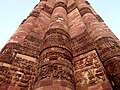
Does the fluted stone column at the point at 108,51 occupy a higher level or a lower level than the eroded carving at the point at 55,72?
higher

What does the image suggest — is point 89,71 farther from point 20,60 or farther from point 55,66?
point 20,60

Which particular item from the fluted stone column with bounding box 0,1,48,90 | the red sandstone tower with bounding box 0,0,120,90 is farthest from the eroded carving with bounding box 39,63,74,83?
the fluted stone column with bounding box 0,1,48,90

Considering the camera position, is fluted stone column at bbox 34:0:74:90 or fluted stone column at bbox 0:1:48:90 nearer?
fluted stone column at bbox 34:0:74:90

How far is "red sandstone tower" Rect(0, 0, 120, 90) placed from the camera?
3973 mm

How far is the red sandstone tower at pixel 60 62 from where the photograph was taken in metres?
3.97

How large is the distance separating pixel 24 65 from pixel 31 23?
355 cm

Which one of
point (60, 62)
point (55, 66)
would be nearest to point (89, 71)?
point (60, 62)

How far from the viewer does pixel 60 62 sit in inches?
168

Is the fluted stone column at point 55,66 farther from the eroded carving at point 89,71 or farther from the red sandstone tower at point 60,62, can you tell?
the eroded carving at point 89,71

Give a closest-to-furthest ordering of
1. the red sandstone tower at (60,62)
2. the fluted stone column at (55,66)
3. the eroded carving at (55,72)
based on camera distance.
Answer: the fluted stone column at (55,66), the eroded carving at (55,72), the red sandstone tower at (60,62)

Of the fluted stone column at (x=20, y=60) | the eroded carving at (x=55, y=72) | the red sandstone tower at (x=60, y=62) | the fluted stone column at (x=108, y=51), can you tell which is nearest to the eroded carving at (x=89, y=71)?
the red sandstone tower at (x=60, y=62)

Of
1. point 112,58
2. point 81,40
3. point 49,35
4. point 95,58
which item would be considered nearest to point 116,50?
point 112,58

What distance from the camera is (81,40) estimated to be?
6.58 metres

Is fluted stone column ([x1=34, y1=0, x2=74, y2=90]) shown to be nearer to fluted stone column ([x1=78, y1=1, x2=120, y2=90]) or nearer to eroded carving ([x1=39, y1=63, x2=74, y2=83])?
eroded carving ([x1=39, y1=63, x2=74, y2=83])
